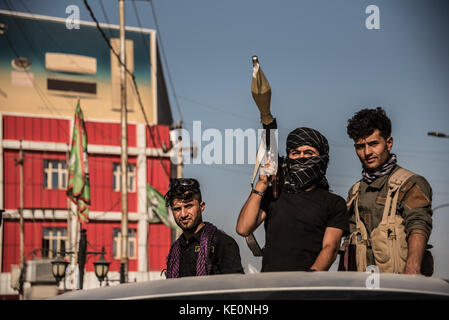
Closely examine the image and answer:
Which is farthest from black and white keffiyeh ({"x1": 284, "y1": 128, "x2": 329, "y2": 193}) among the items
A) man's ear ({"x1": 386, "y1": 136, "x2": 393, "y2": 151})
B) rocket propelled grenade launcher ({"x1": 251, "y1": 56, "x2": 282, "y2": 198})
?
man's ear ({"x1": 386, "y1": 136, "x2": 393, "y2": 151})

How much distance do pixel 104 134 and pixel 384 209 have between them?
42584mm

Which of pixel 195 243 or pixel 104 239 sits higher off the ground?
pixel 195 243

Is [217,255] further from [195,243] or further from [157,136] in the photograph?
[157,136]

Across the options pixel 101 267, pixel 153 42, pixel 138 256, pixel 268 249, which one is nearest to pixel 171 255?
pixel 268 249

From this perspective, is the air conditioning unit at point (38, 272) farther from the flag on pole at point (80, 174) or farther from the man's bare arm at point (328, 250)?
the man's bare arm at point (328, 250)

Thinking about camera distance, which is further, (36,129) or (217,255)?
(36,129)

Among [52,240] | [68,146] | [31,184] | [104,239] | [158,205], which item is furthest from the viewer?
[104,239]

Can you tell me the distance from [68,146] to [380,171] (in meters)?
40.4

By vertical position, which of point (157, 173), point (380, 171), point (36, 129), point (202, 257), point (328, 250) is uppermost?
point (36, 129)

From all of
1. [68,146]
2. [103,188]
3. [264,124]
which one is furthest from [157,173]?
[264,124]

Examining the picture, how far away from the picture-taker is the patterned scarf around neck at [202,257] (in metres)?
4.94

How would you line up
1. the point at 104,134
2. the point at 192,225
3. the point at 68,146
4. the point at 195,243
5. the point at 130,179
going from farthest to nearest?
the point at 130,179
the point at 104,134
the point at 68,146
the point at 192,225
the point at 195,243

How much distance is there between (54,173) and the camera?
149ft

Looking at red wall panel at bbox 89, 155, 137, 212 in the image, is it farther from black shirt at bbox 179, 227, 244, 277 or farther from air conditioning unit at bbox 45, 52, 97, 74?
A: black shirt at bbox 179, 227, 244, 277
